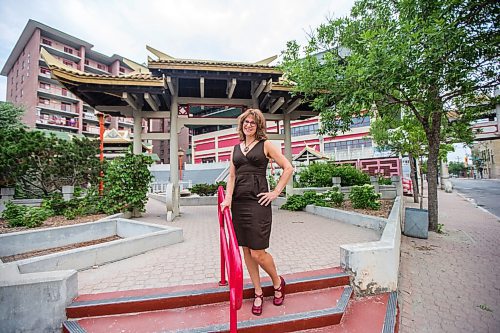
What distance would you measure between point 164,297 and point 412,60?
4.95 metres

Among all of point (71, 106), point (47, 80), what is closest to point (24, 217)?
point (47, 80)

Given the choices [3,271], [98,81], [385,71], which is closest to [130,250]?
[3,271]

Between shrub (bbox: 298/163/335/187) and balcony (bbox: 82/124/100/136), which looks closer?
shrub (bbox: 298/163/335/187)

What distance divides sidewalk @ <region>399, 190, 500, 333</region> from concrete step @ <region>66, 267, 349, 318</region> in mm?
968

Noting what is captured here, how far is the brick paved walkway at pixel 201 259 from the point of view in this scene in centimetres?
311

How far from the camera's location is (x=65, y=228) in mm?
4926

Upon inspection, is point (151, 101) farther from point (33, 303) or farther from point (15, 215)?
point (33, 303)

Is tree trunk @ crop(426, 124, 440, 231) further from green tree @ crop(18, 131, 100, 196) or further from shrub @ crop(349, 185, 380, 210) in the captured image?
green tree @ crop(18, 131, 100, 196)

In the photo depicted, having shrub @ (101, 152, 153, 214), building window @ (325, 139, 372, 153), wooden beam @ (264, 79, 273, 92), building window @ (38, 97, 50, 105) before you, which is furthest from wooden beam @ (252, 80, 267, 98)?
building window @ (38, 97, 50, 105)

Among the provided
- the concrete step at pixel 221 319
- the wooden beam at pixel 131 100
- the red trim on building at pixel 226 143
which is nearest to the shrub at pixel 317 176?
the wooden beam at pixel 131 100

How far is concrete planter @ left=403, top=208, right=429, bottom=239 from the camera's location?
5.89 meters

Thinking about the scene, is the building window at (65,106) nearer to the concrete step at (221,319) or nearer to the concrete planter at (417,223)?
the concrete step at (221,319)

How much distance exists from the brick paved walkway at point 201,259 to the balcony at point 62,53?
1581 inches

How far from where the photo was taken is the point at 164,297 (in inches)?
99.2
